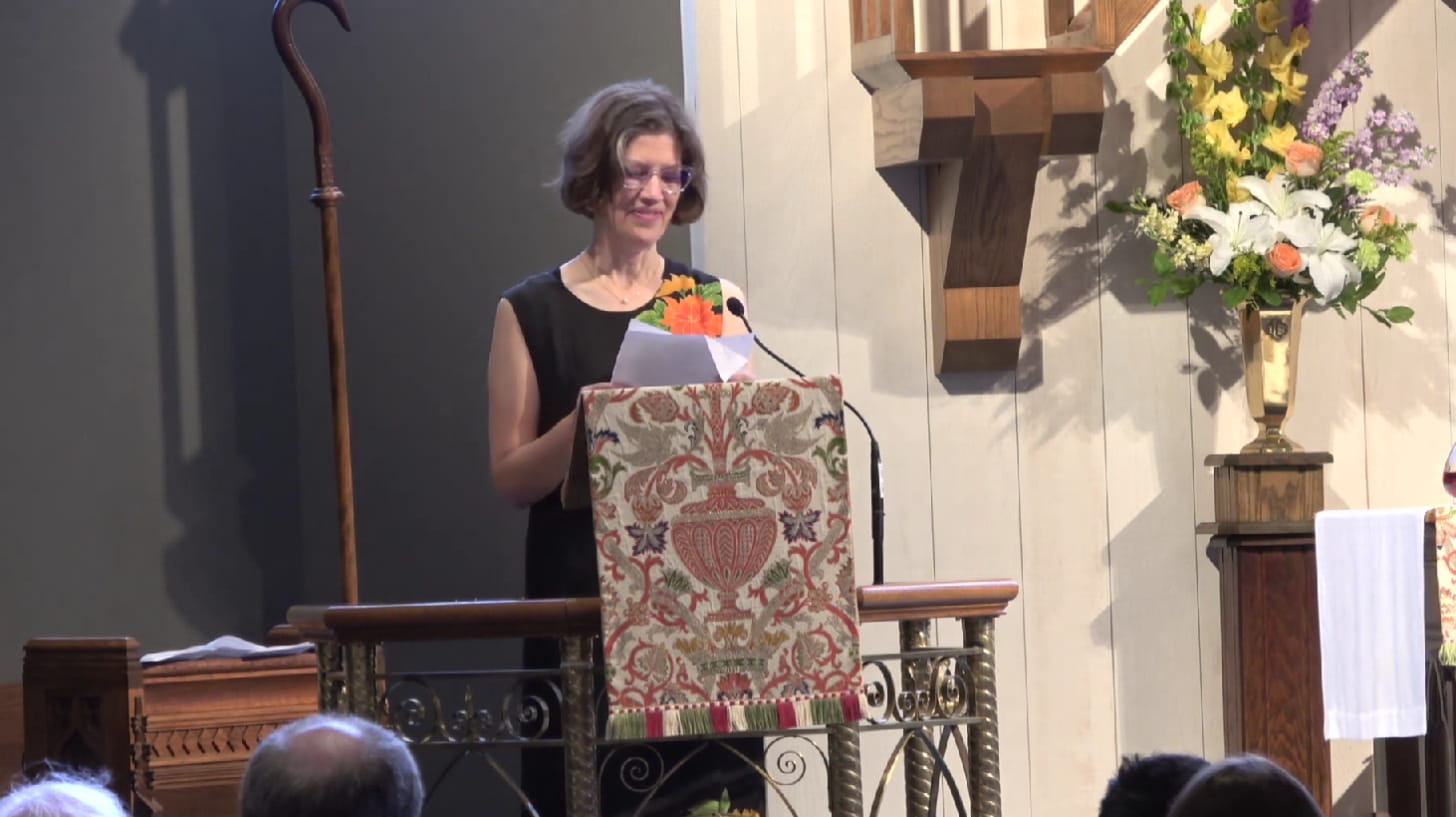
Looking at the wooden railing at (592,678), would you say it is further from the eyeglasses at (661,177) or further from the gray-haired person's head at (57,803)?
the eyeglasses at (661,177)

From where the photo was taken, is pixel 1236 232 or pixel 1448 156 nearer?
pixel 1236 232

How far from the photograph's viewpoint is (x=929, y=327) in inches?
158

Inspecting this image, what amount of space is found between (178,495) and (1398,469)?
2.60 metres

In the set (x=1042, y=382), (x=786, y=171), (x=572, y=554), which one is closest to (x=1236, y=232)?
(x=1042, y=382)

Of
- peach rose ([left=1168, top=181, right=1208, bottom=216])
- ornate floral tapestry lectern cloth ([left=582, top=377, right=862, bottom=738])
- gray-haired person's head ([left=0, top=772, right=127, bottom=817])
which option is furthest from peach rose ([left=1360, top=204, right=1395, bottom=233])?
gray-haired person's head ([left=0, top=772, right=127, bottom=817])

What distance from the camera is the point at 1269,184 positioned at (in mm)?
3762

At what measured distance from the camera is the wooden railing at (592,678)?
2336 mm

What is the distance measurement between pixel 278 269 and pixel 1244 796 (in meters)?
2.74

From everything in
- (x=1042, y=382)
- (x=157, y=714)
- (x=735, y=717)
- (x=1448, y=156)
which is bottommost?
(x=157, y=714)

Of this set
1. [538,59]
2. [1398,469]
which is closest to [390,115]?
[538,59]

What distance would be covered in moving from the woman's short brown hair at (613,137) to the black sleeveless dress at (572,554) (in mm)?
152

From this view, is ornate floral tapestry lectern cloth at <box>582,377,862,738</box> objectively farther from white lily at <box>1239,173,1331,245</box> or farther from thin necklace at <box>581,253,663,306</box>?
white lily at <box>1239,173,1331,245</box>

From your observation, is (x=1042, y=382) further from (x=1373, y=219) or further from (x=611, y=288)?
(x=611, y=288)

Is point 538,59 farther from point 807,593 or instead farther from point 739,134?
point 807,593
